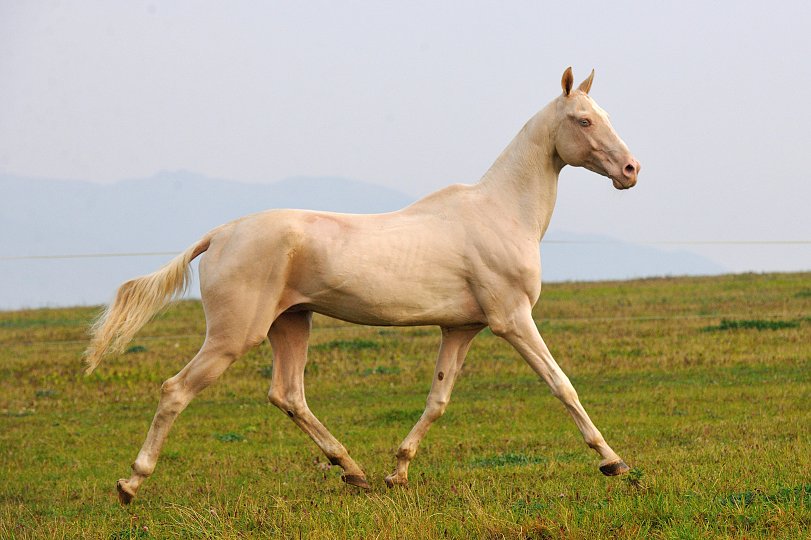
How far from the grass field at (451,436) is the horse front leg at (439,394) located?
238 mm

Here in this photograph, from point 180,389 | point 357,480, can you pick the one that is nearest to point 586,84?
point 357,480

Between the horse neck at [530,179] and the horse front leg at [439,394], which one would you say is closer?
the horse neck at [530,179]

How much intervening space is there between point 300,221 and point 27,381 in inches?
421

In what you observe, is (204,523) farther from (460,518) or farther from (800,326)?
(800,326)

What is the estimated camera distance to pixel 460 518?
577cm

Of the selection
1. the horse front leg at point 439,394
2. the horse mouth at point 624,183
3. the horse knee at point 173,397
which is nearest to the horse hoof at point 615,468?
the horse front leg at point 439,394

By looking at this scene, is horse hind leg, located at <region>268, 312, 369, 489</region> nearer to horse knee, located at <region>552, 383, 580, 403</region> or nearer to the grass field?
the grass field

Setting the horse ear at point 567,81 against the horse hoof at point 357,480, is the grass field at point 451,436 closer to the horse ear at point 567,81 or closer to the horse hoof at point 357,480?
the horse hoof at point 357,480

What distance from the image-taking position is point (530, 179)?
7.25m

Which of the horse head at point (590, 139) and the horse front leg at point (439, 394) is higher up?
the horse head at point (590, 139)

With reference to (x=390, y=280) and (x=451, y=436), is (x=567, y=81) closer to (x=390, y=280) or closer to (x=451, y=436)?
(x=390, y=280)

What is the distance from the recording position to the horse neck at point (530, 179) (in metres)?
A: 7.19

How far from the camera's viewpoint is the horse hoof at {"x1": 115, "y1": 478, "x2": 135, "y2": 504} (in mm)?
7125

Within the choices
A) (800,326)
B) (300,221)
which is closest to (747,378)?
(800,326)
